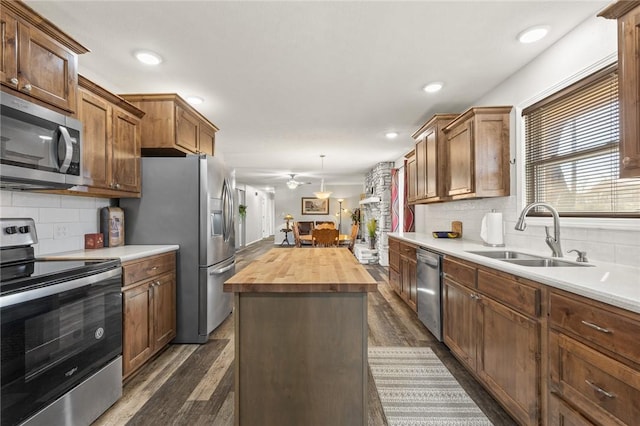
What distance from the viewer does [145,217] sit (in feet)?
9.43

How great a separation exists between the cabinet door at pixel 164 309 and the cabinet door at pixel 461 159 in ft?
9.80

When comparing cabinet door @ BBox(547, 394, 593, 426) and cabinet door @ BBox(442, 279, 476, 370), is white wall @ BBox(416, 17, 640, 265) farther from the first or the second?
cabinet door @ BBox(547, 394, 593, 426)

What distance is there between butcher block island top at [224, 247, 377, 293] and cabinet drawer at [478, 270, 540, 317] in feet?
2.74

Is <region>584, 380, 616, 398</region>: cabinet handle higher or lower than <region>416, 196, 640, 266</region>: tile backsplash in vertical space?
lower

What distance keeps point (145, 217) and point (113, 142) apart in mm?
751

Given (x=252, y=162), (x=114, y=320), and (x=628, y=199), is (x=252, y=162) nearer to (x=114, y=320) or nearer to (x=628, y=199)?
(x=114, y=320)

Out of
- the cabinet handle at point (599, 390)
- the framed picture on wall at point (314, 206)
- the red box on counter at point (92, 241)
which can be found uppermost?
the framed picture on wall at point (314, 206)

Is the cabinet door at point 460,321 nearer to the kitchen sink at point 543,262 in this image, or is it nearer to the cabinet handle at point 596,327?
the kitchen sink at point 543,262

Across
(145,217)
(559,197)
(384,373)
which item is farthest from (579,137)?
(145,217)

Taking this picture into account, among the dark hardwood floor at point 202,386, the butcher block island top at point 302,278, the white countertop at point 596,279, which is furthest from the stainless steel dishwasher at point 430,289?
the butcher block island top at point 302,278

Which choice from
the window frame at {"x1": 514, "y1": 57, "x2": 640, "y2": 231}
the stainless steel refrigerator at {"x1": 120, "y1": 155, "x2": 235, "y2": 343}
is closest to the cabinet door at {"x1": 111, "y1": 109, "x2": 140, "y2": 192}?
the stainless steel refrigerator at {"x1": 120, "y1": 155, "x2": 235, "y2": 343}

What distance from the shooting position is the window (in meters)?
1.83

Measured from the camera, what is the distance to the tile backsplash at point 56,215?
2008 mm

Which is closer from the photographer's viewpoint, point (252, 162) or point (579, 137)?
point (579, 137)
